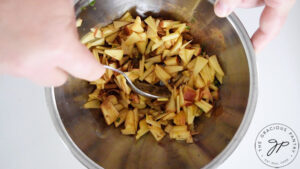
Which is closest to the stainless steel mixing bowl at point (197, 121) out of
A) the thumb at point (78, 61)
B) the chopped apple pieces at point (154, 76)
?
the chopped apple pieces at point (154, 76)

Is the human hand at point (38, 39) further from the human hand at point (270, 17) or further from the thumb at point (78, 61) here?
the human hand at point (270, 17)

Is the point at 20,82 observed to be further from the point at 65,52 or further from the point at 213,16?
the point at 213,16

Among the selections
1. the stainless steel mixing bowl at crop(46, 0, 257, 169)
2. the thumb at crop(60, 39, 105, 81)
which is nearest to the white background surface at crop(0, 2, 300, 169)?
the stainless steel mixing bowl at crop(46, 0, 257, 169)

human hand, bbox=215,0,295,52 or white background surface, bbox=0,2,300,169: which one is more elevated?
human hand, bbox=215,0,295,52

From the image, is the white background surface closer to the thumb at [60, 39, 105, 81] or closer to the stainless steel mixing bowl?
the stainless steel mixing bowl

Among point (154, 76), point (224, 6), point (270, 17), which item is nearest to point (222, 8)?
point (224, 6)

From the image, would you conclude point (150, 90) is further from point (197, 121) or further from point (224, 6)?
point (224, 6)
